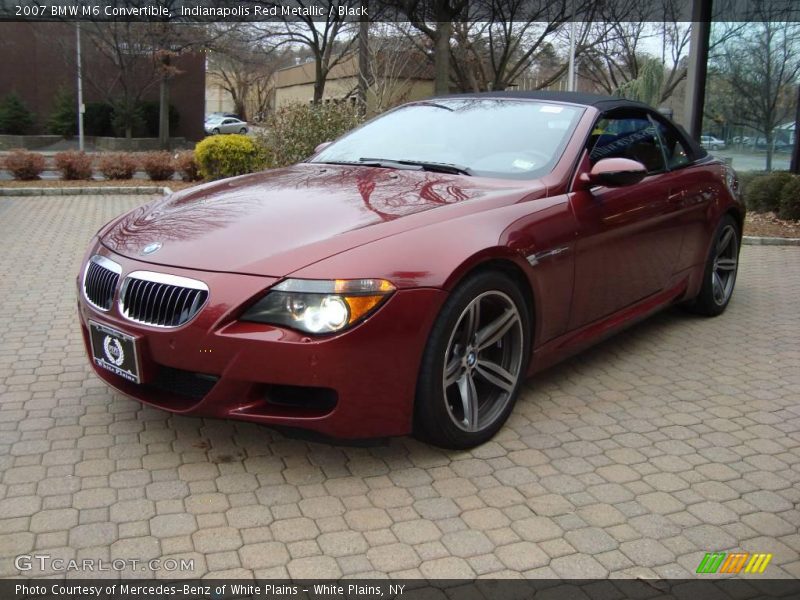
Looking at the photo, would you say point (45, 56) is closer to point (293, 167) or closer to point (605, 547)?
point (293, 167)

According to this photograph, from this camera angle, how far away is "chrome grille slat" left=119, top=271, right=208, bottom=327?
9.48ft

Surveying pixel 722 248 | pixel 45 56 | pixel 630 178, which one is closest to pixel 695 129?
pixel 722 248

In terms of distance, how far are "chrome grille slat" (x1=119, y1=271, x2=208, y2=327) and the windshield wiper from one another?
1598 mm

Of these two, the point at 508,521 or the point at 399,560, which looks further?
the point at 508,521

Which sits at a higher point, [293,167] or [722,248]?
[293,167]

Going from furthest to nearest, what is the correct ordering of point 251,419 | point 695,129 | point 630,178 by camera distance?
point 695,129, point 630,178, point 251,419

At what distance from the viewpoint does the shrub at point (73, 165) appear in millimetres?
16344

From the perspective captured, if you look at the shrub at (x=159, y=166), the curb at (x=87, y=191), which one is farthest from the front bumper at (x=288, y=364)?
the shrub at (x=159, y=166)

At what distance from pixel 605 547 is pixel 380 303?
1.20 m

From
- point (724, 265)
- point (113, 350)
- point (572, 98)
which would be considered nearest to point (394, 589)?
point (113, 350)

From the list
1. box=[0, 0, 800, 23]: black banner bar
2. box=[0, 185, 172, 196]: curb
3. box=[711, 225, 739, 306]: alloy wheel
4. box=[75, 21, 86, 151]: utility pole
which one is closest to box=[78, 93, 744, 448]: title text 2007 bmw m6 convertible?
box=[711, 225, 739, 306]: alloy wheel

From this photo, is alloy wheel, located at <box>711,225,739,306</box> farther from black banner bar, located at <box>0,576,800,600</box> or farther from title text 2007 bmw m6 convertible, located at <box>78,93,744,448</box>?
black banner bar, located at <box>0,576,800,600</box>

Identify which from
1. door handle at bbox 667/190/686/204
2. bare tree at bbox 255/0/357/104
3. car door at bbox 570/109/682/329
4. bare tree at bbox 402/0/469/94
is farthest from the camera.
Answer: bare tree at bbox 255/0/357/104

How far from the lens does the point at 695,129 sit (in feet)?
43.3
